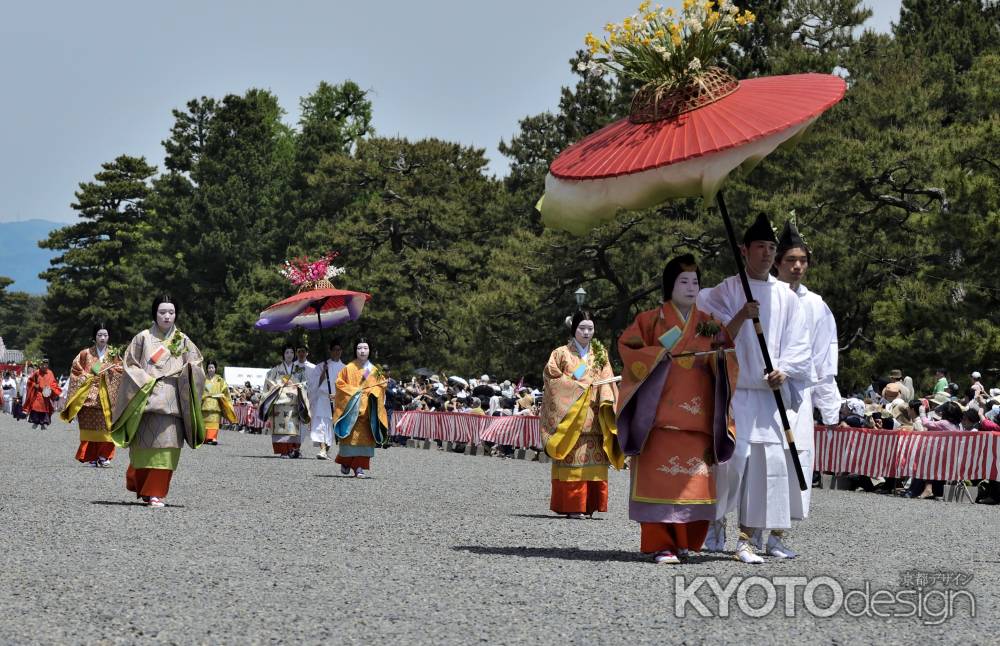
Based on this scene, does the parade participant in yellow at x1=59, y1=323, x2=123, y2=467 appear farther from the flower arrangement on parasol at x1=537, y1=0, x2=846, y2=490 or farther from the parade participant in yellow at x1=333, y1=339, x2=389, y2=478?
the flower arrangement on parasol at x1=537, y1=0, x2=846, y2=490

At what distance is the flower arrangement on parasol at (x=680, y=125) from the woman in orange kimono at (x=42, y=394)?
25463mm

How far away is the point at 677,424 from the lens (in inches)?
330

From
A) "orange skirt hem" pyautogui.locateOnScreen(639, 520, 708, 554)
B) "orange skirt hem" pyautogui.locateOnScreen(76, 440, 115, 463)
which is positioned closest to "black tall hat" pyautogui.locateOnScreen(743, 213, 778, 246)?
"orange skirt hem" pyautogui.locateOnScreen(639, 520, 708, 554)

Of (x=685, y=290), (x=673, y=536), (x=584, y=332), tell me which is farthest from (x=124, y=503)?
(x=685, y=290)

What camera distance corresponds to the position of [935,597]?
6.98m

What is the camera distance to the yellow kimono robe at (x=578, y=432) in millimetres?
11961

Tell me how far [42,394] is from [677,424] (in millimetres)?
27556

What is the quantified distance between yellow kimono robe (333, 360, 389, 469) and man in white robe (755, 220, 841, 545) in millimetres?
9804

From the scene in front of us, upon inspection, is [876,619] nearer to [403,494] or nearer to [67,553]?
[67,553]

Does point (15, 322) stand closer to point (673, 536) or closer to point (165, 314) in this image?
point (165, 314)

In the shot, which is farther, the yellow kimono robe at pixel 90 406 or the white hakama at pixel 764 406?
the yellow kimono robe at pixel 90 406

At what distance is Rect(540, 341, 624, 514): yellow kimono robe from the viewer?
1196 centimetres

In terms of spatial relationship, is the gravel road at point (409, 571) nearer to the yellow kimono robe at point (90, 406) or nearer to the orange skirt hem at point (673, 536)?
the orange skirt hem at point (673, 536)

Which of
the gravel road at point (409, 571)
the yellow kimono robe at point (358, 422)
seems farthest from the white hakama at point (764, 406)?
the yellow kimono robe at point (358, 422)
